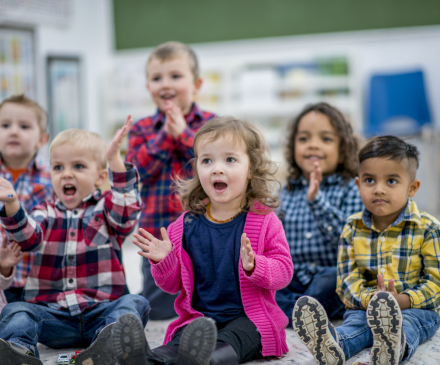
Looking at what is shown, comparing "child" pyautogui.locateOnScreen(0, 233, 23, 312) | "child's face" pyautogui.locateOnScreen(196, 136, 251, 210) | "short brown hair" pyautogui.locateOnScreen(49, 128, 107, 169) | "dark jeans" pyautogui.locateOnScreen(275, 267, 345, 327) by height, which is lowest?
"dark jeans" pyautogui.locateOnScreen(275, 267, 345, 327)

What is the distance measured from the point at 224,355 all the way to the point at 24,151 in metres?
1.15

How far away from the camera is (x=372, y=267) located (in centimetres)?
141

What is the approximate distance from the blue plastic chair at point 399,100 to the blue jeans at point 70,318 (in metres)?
3.56

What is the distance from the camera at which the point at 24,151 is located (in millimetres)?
1810

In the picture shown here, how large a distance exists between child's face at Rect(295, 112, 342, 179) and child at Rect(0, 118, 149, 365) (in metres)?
0.70

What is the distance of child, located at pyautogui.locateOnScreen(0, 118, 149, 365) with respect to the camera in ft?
4.48

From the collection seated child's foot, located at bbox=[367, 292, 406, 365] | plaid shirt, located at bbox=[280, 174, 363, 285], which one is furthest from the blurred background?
seated child's foot, located at bbox=[367, 292, 406, 365]

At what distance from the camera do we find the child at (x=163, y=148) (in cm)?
180

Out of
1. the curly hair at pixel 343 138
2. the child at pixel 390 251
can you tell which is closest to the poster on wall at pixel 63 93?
the curly hair at pixel 343 138

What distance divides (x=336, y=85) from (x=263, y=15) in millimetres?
1174

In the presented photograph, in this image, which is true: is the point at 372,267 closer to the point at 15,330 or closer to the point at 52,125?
the point at 15,330

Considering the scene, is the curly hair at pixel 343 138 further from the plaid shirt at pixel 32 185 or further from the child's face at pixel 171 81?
the plaid shirt at pixel 32 185

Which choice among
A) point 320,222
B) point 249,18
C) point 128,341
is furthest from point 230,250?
point 249,18

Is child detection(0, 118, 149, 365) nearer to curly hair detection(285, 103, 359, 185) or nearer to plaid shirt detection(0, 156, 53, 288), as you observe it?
plaid shirt detection(0, 156, 53, 288)
